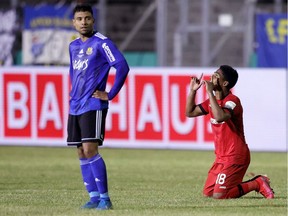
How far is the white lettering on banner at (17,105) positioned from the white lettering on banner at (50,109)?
33 cm

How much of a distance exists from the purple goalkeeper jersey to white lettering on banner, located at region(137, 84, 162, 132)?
9.25m

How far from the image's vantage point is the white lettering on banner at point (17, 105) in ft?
66.8

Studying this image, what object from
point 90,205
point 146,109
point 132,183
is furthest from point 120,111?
point 90,205

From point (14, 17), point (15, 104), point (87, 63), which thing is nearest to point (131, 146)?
point (15, 104)

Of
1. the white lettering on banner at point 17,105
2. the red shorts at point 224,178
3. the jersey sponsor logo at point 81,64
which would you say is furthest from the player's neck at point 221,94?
the white lettering on banner at point 17,105

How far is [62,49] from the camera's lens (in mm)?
23406

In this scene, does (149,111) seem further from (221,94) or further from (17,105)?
(221,94)

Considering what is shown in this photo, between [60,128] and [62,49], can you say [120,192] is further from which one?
[62,49]

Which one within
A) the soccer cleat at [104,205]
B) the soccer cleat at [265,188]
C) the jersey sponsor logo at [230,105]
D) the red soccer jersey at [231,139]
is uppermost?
the jersey sponsor logo at [230,105]

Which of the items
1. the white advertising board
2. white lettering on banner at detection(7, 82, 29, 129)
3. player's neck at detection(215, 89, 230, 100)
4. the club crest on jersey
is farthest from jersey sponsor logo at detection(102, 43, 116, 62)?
white lettering on banner at detection(7, 82, 29, 129)

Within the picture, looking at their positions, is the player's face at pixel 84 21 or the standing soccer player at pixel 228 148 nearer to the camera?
the player's face at pixel 84 21

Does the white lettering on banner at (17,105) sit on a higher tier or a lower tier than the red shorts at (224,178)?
lower

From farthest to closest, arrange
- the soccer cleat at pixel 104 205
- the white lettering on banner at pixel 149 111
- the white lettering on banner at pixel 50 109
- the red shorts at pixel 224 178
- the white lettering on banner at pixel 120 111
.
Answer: the white lettering on banner at pixel 50 109, the white lettering on banner at pixel 120 111, the white lettering on banner at pixel 149 111, the red shorts at pixel 224 178, the soccer cleat at pixel 104 205

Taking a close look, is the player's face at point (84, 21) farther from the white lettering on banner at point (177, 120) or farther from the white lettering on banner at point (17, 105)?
the white lettering on banner at point (17, 105)
